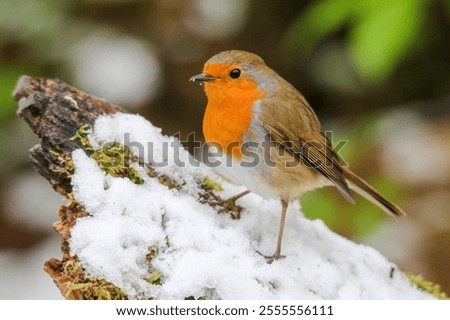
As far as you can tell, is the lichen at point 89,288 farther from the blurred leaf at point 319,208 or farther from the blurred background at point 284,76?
the blurred leaf at point 319,208

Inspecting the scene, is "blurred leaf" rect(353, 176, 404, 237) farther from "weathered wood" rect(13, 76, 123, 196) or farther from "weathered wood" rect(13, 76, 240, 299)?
"weathered wood" rect(13, 76, 123, 196)

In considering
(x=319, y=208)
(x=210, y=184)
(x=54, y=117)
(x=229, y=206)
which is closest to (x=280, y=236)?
(x=229, y=206)

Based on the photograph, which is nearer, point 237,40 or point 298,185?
point 298,185

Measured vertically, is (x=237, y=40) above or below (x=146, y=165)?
above

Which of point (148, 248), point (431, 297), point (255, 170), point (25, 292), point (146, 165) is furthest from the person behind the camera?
point (25, 292)

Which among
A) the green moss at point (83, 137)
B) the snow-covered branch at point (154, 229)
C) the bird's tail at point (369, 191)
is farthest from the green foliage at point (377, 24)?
the green moss at point (83, 137)
